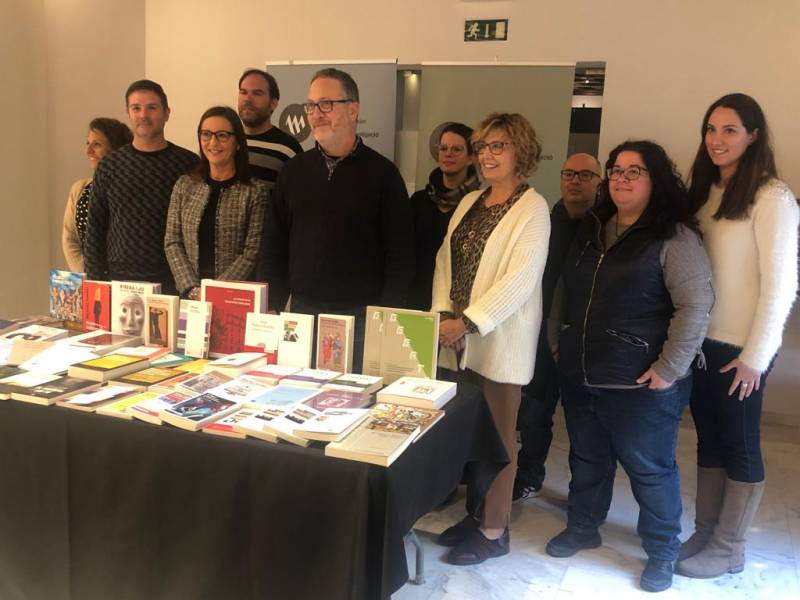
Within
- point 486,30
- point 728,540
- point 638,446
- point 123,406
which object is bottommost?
point 728,540

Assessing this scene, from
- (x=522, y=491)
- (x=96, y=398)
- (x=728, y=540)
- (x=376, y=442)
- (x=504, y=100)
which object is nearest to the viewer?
(x=376, y=442)

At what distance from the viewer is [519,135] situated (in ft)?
6.91

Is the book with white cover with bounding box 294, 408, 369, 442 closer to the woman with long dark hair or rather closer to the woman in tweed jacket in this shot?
the woman with long dark hair

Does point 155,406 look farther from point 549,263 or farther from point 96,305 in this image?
point 549,263

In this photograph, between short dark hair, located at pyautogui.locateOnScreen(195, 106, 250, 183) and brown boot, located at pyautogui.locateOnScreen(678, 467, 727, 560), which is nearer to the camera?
brown boot, located at pyautogui.locateOnScreen(678, 467, 727, 560)

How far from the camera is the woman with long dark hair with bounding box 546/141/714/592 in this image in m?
2.03

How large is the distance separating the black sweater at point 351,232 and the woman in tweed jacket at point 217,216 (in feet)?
0.74

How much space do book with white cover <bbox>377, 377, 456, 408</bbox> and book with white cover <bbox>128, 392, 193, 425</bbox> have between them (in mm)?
505

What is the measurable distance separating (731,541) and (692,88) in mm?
2715

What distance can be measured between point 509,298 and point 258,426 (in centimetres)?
91

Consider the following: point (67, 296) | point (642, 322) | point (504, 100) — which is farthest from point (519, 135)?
point (504, 100)

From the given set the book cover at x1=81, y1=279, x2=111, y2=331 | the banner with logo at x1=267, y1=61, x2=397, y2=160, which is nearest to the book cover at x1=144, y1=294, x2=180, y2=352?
the book cover at x1=81, y1=279, x2=111, y2=331

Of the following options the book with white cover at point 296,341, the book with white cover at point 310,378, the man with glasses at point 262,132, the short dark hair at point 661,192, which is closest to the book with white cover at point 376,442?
the book with white cover at point 310,378

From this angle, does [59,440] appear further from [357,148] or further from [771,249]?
[771,249]
